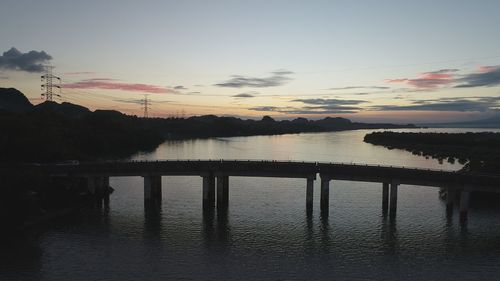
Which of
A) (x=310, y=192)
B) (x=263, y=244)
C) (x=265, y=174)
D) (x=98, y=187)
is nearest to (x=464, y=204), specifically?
(x=310, y=192)

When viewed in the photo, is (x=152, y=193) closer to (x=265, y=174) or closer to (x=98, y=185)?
(x=98, y=185)

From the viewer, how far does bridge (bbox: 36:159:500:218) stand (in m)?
51.1

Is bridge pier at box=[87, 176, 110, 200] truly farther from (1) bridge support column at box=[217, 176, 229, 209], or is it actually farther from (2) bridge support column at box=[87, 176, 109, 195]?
(1) bridge support column at box=[217, 176, 229, 209]

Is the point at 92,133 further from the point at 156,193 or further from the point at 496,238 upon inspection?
the point at 496,238

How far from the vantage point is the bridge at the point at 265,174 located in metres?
51.1

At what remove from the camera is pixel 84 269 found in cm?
3416

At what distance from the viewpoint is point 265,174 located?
182 feet

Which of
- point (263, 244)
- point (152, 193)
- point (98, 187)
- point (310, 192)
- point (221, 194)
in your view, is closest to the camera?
point (263, 244)

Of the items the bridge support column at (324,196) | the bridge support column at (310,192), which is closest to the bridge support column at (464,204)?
the bridge support column at (324,196)

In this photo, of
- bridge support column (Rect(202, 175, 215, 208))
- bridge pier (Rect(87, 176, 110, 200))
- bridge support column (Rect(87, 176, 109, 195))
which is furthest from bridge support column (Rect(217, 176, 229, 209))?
bridge support column (Rect(87, 176, 109, 195))

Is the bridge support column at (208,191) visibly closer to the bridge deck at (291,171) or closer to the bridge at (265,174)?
the bridge at (265,174)

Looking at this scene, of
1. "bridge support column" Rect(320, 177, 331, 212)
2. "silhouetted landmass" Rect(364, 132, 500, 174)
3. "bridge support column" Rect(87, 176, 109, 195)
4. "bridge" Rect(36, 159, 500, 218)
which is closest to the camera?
"bridge" Rect(36, 159, 500, 218)

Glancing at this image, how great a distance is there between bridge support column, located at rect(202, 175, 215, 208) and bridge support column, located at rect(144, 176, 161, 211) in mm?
6198

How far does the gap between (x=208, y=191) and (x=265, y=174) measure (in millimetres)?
8037
